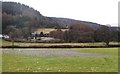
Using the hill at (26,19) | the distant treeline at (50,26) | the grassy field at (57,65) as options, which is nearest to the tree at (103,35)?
the distant treeline at (50,26)

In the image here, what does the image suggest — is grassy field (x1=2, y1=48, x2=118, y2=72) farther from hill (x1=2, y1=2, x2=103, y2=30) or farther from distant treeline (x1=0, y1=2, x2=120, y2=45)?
hill (x1=2, y1=2, x2=103, y2=30)

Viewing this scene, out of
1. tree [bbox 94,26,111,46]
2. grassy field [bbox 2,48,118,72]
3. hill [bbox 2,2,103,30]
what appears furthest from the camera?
hill [bbox 2,2,103,30]

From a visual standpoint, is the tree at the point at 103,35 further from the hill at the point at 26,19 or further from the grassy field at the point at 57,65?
the grassy field at the point at 57,65

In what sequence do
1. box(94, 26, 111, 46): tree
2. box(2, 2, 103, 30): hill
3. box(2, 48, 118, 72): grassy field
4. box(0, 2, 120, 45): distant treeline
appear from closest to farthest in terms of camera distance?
1. box(2, 48, 118, 72): grassy field
2. box(94, 26, 111, 46): tree
3. box(0, 2, 120, 45): distant treeline
4. box(2, 2, 103, 30): hill

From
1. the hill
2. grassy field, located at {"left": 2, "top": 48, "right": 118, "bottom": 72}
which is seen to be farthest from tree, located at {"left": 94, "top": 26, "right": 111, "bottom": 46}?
grassy field, located at {"left": 2, "top": 48, "right": 118, "bottom": 72}

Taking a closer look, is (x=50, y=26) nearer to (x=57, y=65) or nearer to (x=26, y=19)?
(x=26, y=19)

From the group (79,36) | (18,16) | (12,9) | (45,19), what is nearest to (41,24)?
(45,19)

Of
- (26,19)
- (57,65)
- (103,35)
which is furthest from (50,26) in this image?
(57,65)

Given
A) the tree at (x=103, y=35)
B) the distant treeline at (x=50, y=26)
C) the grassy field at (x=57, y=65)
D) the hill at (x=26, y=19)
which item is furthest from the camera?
the hill at (x=26, y=19)

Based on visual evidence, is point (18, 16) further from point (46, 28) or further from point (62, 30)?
point (62, 30)

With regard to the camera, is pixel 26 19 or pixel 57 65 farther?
pixel 26 19

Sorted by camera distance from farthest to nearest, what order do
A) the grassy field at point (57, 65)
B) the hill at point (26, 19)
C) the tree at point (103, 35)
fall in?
the hill at point (26, 19)
the tree at point (103, 35)
the grassy field at point (57, 65)

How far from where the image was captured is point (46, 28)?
94.2 metres

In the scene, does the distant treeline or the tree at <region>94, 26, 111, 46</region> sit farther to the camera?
the distant treeline
